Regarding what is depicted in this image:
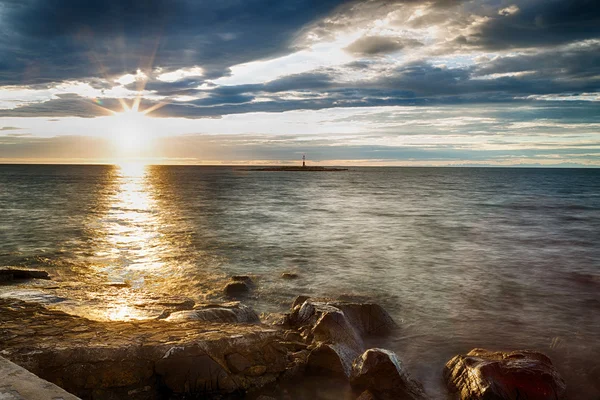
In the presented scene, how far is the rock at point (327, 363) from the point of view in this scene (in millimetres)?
8258

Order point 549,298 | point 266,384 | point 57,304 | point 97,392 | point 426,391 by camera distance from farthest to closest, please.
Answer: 1. point 549,298
2. point 57,304
3. point 426,391
4. point 266,384
5. point 97,392

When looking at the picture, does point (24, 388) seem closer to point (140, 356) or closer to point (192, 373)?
point (140, 356)

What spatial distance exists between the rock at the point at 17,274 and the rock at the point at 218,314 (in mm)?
6592

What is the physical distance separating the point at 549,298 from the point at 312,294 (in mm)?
8039

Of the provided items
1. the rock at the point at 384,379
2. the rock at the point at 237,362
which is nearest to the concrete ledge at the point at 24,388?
the rock at the point at 237,362

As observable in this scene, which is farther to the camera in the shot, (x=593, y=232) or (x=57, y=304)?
(x=593, y=232)

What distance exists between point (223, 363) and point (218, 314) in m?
2.72

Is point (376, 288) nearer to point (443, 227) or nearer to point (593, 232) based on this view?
point (443, 227)

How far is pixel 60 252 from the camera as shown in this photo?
21625mm

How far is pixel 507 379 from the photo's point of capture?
24.3 ft

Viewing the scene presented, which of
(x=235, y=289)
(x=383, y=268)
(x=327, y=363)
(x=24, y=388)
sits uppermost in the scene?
(x=24, y=388)

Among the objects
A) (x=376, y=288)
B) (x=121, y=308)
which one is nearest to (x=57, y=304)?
(x=121, y=308)

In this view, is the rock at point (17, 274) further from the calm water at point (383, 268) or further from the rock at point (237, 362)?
the rock at point (237, 362)

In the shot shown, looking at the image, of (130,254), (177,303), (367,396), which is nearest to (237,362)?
(367,396)
